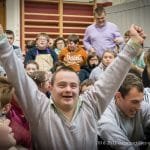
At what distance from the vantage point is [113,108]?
2.15 meters

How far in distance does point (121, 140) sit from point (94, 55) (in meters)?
3.30

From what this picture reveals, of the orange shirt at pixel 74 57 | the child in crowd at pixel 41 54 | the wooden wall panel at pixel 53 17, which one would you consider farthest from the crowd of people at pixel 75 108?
the wooden wall panel at pixel 53 17

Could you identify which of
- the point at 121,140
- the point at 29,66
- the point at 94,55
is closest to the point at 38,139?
the point at 121,140

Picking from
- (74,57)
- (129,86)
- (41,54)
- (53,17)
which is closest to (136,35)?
(129,86)

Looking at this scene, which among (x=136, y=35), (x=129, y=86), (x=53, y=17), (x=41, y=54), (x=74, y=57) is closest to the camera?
(x=136, y=35)

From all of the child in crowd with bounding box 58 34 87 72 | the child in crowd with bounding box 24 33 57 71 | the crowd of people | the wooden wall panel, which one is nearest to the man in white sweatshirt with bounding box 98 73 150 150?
the crowd of people

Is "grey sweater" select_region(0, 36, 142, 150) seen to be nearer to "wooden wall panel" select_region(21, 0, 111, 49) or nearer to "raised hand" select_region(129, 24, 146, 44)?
"raised hand" select_region(129, 24, 146, 44)

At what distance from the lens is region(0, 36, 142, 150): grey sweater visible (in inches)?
68.1

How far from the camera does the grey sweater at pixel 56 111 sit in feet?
5.67

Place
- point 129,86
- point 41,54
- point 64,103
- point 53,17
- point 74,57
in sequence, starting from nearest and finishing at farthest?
point 64,103
point 129,86
point 41,54
point 74,57
point 53,17

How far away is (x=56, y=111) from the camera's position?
1.88 meters

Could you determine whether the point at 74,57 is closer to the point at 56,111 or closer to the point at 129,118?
the point at 129,118

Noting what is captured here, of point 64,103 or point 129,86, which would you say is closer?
point 64,103

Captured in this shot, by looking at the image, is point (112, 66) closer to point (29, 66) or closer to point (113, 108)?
point (113, 108)
